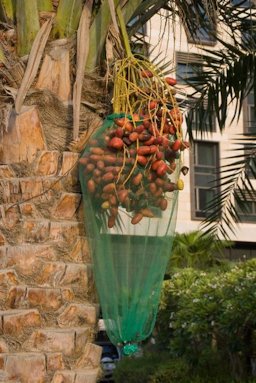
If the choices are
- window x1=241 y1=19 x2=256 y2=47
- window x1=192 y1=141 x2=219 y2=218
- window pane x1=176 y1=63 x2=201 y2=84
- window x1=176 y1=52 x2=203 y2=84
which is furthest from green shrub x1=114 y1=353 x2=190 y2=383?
window x1=192 y1=141 x2=219 y2=218

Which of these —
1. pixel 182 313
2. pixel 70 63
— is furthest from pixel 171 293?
pixel 70 63

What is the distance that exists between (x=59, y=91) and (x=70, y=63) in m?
0.21

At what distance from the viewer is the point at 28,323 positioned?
4.50 meters

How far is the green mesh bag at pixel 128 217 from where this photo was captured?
14.4 ft

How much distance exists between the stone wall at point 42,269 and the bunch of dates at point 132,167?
1.09 ft

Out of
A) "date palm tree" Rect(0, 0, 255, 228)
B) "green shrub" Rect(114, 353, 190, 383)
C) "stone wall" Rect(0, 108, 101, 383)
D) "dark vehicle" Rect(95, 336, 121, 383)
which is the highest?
"date palm tree" Rect(0, 0, 255, 228)

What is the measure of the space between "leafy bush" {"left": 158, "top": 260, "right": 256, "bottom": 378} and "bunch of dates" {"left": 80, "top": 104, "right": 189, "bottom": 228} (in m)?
11.7

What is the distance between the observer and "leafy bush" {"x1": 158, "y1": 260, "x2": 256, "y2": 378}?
53.9 ft

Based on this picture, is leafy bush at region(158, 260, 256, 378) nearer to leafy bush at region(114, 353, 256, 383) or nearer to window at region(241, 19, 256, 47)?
leafy bush at region(114, 353, 256, 383)

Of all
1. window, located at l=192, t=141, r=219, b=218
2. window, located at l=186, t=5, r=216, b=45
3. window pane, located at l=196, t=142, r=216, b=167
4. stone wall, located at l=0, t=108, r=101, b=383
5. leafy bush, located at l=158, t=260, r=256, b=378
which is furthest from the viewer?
window pane, located at l=196, t=142, r=216, b=167

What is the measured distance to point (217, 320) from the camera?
57.7 feet

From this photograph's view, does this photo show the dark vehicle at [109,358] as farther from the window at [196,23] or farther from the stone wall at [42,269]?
the stone wall at [42,269]

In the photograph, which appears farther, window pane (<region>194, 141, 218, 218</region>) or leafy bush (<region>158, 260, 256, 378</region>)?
window pane (<region>194, 141, 218, 218</region>)

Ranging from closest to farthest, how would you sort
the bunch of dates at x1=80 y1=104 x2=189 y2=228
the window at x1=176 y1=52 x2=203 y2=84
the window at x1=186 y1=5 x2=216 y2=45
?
the bunch of dates at x1=80 y1=104 x2=189 y2=228, the window at x1=186 y1=5 x2=216 y2=45, the window at x1=176 y1=52 x2=203 y2=84
